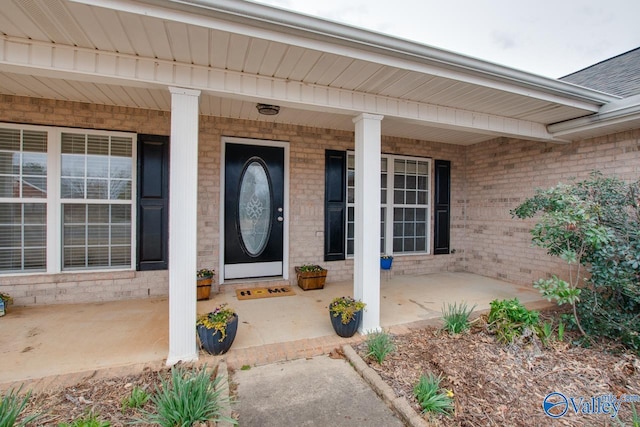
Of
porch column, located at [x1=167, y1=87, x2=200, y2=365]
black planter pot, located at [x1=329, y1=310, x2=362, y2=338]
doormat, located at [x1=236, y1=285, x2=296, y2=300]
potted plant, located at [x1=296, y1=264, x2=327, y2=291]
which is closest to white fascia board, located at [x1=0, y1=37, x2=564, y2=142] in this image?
porch column, located at [x1=167, y1=87, x2=200, y2=365]

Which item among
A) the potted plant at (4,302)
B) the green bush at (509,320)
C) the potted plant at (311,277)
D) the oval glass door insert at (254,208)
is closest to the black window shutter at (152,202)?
the oval glass door insert at (254,208)

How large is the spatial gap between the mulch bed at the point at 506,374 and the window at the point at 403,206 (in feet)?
8.65

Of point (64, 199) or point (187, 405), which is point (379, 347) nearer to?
point (187, 405)

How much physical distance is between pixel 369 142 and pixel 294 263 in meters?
2.43

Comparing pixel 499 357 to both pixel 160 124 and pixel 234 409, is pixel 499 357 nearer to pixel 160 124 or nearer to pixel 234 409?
pixel 234 409

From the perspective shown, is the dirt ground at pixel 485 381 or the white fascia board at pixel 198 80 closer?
the dirt ground at pixel 485 381

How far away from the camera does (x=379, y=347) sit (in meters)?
2.57

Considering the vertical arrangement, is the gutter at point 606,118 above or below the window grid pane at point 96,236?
above

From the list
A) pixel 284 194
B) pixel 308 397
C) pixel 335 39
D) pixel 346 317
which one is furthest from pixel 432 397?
pixel 284 194

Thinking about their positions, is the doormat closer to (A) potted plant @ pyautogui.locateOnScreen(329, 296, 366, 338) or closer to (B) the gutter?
(A) potted plant @ pyautogui.locateOnScreen(329, 296, 366, 338)

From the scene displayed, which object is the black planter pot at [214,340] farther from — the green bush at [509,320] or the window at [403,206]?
the window at [403,206]

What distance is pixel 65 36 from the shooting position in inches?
84.1

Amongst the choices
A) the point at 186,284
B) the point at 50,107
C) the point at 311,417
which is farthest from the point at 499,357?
the point at 50,107

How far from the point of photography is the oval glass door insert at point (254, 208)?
459cm
